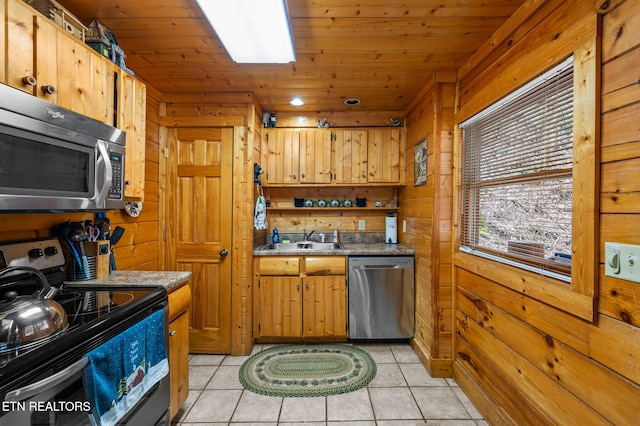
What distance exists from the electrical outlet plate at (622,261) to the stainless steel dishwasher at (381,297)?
1741 mm

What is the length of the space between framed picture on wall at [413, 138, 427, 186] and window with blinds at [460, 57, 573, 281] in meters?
0.53

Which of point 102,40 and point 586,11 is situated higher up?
point 102,40

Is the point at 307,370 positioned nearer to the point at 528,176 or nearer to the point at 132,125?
the point at 528,176

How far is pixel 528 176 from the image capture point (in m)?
1.45

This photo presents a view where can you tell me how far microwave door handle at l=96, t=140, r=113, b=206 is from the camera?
1.41 metres

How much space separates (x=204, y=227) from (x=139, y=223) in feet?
1.71

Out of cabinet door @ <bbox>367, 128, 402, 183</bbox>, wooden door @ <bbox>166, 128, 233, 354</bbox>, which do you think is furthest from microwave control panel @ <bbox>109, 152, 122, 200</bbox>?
cabinet door @ <bbox>367, 128, 402, 183</bbox>

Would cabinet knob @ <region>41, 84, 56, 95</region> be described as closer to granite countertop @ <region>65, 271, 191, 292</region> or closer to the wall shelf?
granite countertop @ <region>65, 271, 191, 292</region>

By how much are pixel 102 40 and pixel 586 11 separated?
7.69 ft

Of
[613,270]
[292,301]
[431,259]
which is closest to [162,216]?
[292,301]

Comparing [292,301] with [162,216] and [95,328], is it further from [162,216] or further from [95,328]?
[95,328]

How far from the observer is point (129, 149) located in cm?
171

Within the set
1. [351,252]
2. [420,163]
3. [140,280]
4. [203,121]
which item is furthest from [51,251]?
[420,163]

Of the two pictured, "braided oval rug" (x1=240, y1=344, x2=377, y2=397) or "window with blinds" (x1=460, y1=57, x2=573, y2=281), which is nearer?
"window with blinds" (x1=460, y1=57, x2=573, y2=281)
